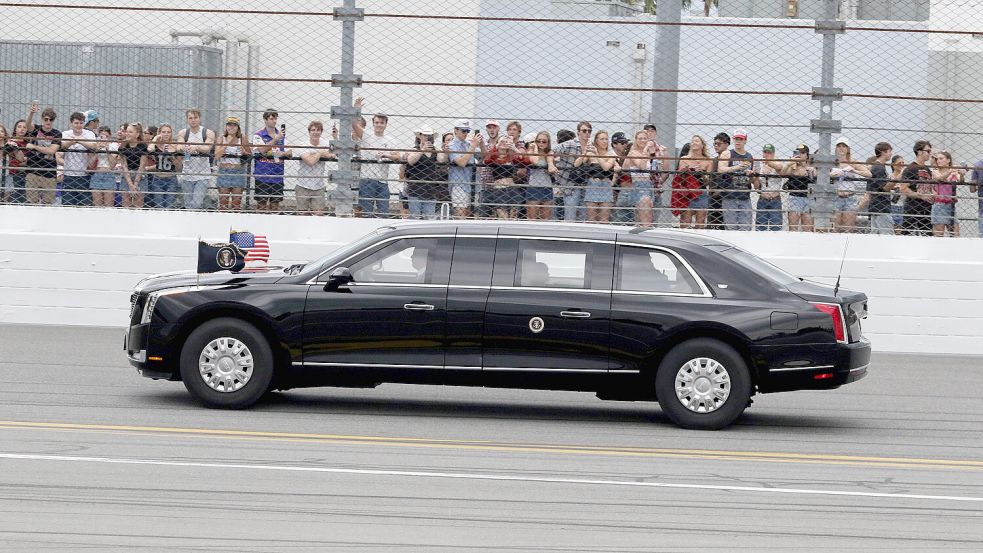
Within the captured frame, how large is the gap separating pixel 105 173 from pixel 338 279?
690 cm

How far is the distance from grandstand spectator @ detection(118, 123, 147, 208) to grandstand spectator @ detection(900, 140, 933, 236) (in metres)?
8.19

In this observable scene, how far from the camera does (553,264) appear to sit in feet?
34.6

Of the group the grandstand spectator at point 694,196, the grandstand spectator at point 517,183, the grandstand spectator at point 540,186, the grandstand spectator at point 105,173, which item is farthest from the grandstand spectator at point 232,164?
the grandstand spectator at point 694,196

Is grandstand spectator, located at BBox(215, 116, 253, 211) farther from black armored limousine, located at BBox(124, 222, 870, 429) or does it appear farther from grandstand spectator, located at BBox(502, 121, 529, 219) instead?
black armored limousine, located at BBox(124, 222, 870, 429)

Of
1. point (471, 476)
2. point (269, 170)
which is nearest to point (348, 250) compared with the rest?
point (471, 476)

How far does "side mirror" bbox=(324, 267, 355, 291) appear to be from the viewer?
1041cm

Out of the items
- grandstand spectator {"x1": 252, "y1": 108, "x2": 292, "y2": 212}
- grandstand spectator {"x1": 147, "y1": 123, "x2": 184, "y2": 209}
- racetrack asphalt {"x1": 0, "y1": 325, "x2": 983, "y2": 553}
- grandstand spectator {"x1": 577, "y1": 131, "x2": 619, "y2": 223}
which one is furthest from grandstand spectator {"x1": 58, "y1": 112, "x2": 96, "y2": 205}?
grandstand spectator {"x1": 577, "y1": 131, "x2": 619, "y2": 223}

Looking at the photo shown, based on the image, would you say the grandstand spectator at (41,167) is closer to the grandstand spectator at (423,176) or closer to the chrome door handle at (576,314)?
the grandstand spectator at (423,176)

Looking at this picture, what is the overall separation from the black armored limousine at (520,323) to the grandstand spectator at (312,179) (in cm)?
555

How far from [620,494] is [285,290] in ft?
11.6

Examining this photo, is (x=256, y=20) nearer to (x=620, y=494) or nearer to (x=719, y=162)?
(x=719, y=162)

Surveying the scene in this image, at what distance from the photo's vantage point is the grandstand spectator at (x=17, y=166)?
1617cm

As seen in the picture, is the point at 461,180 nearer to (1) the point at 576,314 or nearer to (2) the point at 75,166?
(2) the point at 75,166

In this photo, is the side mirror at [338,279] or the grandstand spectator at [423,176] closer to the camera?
the side mirror at [338,279]
